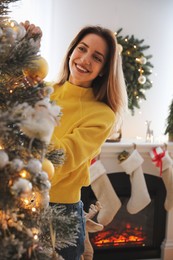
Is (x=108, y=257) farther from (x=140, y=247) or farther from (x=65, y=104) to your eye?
(x=65, y=104)

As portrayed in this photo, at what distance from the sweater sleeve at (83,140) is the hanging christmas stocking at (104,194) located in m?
1.20

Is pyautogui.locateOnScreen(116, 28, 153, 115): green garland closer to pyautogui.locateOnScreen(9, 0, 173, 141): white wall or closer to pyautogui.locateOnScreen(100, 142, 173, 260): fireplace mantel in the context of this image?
pyautogui.locateOnScreen(9, 0, 173, 141): white wall

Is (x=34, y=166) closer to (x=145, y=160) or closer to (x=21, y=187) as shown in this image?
(x=21, y=187)

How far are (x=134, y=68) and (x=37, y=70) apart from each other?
1.77 m

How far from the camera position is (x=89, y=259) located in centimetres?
199


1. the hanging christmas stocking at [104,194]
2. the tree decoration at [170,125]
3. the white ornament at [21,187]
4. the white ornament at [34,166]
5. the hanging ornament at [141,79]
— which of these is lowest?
the hanging christmas stocking at [104,194]

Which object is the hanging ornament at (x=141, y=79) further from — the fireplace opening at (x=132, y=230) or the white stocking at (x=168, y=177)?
the fireplace opening at (x=132, y=230)

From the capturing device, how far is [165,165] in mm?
2406

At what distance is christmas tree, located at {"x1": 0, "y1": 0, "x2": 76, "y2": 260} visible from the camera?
60cm

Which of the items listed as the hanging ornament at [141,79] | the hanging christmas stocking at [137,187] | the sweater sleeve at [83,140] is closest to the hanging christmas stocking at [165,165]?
the hanging christmas stocking at [137,187]

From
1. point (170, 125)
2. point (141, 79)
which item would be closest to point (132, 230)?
point (170, 125)

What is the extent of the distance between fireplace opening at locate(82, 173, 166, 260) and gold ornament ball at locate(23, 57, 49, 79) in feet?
5.73

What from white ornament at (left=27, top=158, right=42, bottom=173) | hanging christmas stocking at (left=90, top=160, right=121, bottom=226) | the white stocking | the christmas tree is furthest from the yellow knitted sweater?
the white stocking

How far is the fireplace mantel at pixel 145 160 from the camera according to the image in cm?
233
